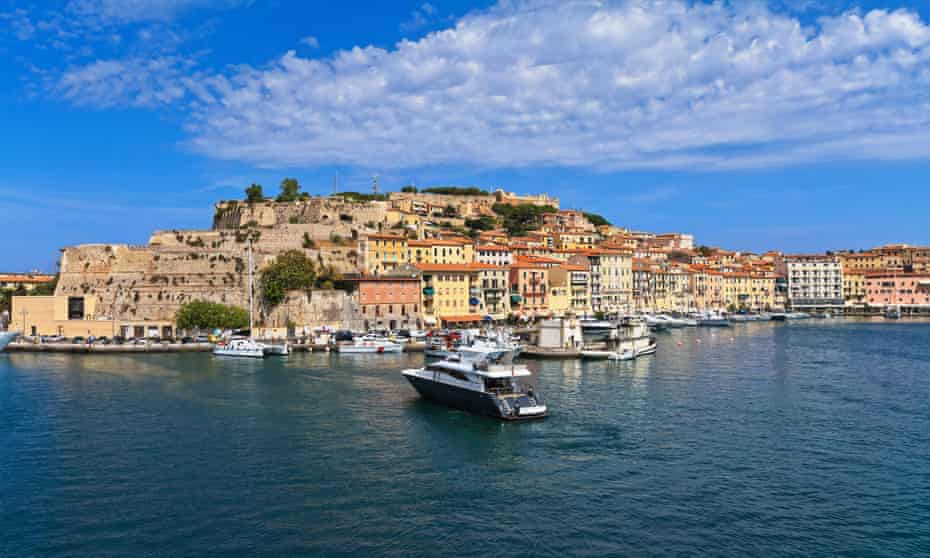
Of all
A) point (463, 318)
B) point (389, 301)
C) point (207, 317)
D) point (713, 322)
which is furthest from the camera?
point (713, 322)

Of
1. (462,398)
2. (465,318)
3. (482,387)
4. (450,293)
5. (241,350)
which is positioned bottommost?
(462,398)

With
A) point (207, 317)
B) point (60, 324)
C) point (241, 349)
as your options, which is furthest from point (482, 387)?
point (60, 324)

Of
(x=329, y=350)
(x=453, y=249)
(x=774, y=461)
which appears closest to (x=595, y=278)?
(x=453, y=249)

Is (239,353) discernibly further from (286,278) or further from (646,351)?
(646,351)

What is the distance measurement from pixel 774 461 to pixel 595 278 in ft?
167

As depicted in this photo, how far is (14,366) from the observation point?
112 ft

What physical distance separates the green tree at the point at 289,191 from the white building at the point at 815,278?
59.7 m

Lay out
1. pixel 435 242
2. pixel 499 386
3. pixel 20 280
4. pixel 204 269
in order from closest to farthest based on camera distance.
→ pixel 499 386
pixel 204 269
pixel 435 242
pixel 20 280

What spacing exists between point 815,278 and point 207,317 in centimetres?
7341

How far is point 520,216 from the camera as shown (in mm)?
85375

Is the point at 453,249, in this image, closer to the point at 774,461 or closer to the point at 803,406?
the point at 803,406

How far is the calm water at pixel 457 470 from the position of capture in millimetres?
12242

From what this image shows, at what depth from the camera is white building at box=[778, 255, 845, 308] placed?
88.5 metres

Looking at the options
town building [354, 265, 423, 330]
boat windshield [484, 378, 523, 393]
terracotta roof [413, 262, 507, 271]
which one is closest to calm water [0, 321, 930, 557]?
boat windshield [484, 378, 523, 393]
